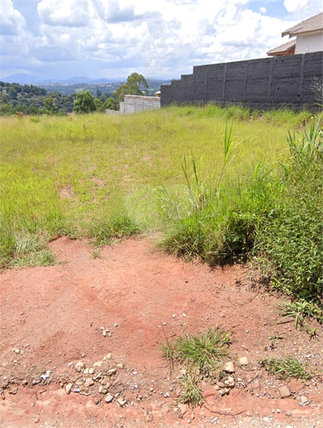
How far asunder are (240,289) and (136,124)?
8.77m

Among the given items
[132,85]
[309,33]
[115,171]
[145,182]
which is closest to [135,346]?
[145,182]

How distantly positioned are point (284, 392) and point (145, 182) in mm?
4176

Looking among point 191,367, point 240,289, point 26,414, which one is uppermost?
point 240,289

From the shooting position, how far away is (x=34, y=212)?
3.88 metres

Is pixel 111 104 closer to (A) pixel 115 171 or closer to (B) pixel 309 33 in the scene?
(B) pixel 309 33

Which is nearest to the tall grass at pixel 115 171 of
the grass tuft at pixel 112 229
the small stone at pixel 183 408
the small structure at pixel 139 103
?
the grass tuft at pixel 112 229

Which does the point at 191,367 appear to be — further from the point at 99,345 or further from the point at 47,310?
the point at 47,310

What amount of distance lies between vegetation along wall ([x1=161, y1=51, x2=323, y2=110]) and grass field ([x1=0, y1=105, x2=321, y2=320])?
0.63 m

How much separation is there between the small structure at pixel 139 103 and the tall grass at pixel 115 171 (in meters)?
5.52

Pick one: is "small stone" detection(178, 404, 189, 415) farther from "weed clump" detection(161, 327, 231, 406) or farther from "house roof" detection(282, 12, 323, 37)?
"house roof" detection(282, 12, 323, 37)

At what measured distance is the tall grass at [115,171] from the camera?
10.8 feet

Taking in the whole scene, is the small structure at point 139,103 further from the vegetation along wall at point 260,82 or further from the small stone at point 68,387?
the small stone at point 68,387

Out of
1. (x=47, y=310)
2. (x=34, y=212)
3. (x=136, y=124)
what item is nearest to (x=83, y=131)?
(x=136, y=124)

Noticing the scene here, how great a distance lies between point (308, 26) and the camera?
518 inches
